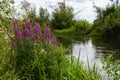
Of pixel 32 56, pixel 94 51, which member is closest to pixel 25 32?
pixel 32 56

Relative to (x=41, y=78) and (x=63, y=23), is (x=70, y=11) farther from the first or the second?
(x=41, y=78)

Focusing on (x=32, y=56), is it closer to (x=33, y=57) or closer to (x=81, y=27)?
(x=33, y=57)

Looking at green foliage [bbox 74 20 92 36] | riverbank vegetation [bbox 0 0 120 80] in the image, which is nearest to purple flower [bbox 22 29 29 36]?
riverbank vegetation [bbox 0 0 120 80]

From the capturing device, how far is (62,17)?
53.2 m

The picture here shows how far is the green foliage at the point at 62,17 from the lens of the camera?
53.2 meters

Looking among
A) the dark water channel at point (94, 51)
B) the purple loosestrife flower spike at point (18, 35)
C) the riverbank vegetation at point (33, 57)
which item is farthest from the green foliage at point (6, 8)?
the dark water channel at point (94, 51)

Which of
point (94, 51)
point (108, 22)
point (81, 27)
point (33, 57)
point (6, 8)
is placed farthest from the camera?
point (81, 27)

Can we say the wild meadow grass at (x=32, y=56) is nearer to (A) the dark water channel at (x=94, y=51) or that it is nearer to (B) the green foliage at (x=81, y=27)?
(A) the dark water channel at (x=94, y=51)

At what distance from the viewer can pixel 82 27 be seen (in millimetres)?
51656

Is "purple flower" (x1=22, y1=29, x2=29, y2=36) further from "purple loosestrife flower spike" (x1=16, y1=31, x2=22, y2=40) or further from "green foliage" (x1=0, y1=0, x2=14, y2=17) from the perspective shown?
"green foliage" (x1=0, y1=0, x2=14, y2=17)

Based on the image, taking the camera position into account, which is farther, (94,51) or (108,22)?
(108,22)

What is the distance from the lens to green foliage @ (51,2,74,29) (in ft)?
175

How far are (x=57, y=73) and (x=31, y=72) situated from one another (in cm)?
56

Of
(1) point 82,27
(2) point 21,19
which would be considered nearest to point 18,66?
(2) point 21,19
